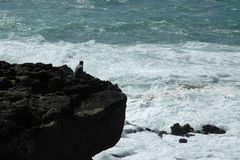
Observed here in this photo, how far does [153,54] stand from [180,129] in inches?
475

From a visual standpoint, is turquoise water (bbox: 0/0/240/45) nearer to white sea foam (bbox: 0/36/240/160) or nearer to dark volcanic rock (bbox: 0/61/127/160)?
white sea foam (bbox: 0/36/240/160)

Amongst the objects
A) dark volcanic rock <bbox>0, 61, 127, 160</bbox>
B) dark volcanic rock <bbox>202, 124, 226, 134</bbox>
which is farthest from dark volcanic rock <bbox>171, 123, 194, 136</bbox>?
dark volcanic rock <bbox>0, 61, 127, 160</bbox>

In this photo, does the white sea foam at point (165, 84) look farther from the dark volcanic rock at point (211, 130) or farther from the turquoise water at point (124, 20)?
the turquoise water at point (124, 20)

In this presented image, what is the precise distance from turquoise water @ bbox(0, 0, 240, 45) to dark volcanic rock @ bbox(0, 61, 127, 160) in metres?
20.9

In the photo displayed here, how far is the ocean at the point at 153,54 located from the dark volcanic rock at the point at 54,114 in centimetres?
338

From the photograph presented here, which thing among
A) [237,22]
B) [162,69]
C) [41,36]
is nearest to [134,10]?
[237,22]

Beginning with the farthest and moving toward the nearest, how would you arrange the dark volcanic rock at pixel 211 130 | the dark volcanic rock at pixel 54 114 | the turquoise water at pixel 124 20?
the turquoise water at pixel 124 20 → the dark volcanic rock at pixel 211 130 → the dark volcanic rock at pixel 54 114

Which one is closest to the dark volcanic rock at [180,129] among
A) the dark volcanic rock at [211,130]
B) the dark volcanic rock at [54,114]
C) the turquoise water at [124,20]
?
the dark volcanic rock at [211,130]

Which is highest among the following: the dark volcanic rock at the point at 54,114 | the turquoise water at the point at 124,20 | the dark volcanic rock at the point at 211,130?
the dark volcanic rock at the point at 54,114

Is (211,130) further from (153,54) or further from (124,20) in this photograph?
(124,20)

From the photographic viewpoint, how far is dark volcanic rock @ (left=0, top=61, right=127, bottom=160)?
1246 cm

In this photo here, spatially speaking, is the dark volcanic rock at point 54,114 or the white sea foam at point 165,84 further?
the white sea foam at point 165,84

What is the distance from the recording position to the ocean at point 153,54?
751 inches

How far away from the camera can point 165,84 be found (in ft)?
83.4
